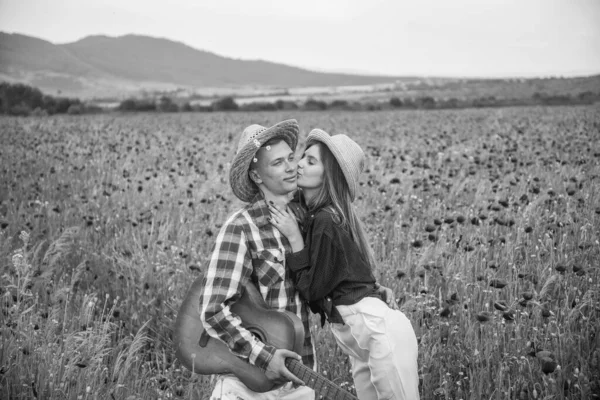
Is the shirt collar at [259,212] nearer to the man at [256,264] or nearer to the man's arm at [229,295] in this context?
the man at [256,264]

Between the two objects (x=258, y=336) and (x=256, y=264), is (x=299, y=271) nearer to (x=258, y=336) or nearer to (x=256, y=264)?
(x=256, y=264)

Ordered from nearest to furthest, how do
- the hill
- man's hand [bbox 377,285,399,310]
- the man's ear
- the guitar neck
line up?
the guitar neck
the man's ear
man's hand [bbox 377,285,399,310]
the hill

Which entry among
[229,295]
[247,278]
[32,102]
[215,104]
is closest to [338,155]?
[247,278]

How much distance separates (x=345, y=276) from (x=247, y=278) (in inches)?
17.7

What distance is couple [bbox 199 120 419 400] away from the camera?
7.82 ft

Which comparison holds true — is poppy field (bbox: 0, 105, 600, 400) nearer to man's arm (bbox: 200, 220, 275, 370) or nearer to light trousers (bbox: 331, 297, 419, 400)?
light trousers (bbox: 331, 297, 419, 400)

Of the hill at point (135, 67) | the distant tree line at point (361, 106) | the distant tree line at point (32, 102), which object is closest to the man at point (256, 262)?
the distant tree line at point (32, 102)

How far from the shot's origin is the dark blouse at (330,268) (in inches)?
98.0

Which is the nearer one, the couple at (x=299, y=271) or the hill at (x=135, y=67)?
the couple at (x=299, y=271)

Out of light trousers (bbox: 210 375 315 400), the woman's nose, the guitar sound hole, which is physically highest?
the woman's nose

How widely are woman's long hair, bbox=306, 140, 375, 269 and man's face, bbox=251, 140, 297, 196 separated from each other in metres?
0.21

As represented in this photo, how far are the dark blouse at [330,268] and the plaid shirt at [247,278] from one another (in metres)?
0.08

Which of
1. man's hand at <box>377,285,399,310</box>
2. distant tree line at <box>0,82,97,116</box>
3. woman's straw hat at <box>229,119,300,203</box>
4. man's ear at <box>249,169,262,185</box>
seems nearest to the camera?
woman's straw hat at <box>229,119,300,203</box>

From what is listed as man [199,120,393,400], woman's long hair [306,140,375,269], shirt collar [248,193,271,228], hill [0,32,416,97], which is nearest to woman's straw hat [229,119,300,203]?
man [199,120,393,400]
